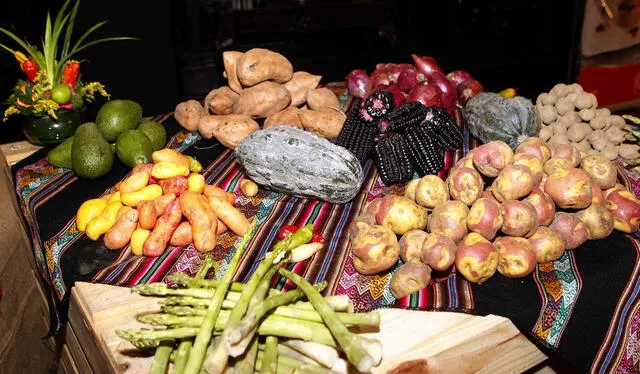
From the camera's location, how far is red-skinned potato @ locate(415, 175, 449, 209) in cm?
182

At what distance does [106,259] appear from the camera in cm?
200

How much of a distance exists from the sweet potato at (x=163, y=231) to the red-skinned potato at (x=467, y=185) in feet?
3.72

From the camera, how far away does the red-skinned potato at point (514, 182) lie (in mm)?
1671

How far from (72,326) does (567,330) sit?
1897 mm

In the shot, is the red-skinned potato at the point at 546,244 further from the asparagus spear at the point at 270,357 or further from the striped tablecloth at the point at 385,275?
the asparagus spear at the point at 270,357

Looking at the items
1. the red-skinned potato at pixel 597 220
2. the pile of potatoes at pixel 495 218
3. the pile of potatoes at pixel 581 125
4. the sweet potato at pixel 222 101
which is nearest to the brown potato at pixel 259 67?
the sweet potato at pixel 222 101

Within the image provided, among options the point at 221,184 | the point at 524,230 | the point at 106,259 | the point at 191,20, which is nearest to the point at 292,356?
the point at 524,230

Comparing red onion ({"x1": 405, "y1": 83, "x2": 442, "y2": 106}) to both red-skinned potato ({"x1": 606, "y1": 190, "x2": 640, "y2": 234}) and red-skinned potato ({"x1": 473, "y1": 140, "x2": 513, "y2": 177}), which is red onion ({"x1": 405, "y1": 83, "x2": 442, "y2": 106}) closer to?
red-skinned potato ({"x1": 473, "y1": 140, "x2": 513, "y2": 177})

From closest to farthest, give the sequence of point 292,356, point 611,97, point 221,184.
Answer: point 292,356
point 221,184
point 611,97

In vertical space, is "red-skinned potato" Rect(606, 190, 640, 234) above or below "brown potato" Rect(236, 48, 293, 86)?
below

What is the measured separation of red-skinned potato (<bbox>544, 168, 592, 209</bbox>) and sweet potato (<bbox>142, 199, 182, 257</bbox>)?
1.48 metres

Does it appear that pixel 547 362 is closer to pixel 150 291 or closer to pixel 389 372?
pixel 389 372

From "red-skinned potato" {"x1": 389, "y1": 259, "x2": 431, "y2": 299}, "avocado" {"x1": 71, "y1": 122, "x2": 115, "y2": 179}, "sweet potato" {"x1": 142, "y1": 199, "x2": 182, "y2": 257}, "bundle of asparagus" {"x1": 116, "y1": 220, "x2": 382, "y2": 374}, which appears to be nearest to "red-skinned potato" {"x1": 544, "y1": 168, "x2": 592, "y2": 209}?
"red-skinned potato" {"x1": 389, "y1": 259, "x2": 431, "y2": 299}

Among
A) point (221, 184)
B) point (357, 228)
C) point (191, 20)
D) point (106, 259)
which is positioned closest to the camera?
point (357, 228)
